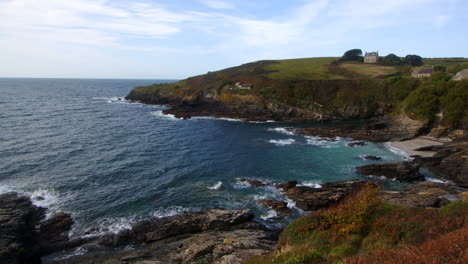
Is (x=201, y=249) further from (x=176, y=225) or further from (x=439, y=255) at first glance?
(x=439, y=255)

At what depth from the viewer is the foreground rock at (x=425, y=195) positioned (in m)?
27.1

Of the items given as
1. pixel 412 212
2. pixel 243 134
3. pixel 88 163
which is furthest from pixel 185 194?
pixel 243 134

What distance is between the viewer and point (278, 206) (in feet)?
98.9

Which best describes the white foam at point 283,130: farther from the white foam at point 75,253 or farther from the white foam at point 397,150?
the white foam at point 75,253

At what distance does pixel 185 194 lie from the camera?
33.9 meters

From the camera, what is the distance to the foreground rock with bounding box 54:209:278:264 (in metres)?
19.0

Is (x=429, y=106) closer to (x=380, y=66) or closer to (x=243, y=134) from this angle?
(x=243, y=134)

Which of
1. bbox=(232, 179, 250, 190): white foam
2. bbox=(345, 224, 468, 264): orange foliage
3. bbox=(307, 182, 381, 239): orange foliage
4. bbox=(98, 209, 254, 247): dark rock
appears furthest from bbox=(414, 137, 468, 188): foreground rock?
bbox=(345, 224, 468, 264): orange foliage

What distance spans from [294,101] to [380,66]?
57174mm

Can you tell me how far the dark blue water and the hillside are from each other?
16.0 meters

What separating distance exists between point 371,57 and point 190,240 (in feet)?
451

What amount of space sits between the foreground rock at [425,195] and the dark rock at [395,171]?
112 inches

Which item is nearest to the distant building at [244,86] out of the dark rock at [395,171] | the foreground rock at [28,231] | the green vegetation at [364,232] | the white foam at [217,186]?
the dark rock at [395,171]

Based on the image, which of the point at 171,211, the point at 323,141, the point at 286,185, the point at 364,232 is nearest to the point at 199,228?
the point at 171,211
